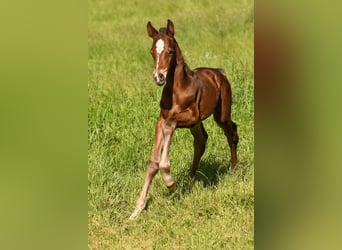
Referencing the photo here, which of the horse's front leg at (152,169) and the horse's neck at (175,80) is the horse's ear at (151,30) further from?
the horse's front leg at (152,169)

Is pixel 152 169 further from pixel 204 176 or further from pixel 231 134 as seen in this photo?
pixel 231 134

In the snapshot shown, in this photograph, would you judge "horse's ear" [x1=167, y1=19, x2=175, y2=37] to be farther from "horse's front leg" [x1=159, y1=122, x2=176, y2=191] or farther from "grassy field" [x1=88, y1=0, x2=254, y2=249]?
"horse's front leg" [x1=159, y1=122, x2=176, y2=191]

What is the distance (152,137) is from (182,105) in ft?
0.55

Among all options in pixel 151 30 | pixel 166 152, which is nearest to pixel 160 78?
pixel 151 30

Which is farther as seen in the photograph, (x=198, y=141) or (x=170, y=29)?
(x=198, y=141)

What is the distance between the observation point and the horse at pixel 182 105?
2.29 meters

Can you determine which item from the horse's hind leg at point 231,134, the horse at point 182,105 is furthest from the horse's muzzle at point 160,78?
the horse's hind leg at point 231,134

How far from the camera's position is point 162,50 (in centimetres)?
227

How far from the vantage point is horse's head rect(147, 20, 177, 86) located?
89.1 inches

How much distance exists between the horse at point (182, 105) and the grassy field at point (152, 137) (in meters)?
0.03
